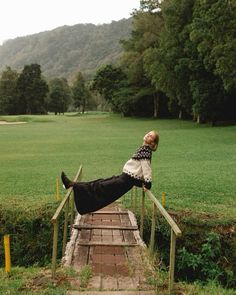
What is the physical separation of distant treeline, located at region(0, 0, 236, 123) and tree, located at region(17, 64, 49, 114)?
2002 cm

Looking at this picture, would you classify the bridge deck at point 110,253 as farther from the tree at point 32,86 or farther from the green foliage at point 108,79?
the tree at point 32,86

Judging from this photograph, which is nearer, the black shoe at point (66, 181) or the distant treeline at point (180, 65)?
the black shoe at point (66, 181)

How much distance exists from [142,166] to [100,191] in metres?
0.96

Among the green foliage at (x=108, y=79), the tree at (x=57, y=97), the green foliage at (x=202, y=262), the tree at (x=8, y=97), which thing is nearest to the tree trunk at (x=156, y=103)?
the green foliage at (x=108, y=79)

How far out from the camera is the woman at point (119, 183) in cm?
805

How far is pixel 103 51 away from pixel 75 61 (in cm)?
1845

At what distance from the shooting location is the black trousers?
319 inches

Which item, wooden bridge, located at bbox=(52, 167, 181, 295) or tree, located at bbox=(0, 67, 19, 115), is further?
tree, located at bbox=(0, 67, 19, 115)

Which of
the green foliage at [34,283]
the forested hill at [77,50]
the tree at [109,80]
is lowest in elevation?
the green foliage at [34,283]

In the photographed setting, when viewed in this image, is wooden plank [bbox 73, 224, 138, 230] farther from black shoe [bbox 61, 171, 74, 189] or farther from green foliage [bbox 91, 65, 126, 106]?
green foliage [bbox 91, 65, 126, 106]

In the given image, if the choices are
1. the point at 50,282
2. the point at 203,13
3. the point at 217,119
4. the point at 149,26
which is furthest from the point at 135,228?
the point at 149,26

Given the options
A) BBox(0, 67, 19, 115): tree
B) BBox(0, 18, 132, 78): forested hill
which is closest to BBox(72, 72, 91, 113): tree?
BBox(0, 67, 19, 115): tree

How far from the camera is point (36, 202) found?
11.8 metres

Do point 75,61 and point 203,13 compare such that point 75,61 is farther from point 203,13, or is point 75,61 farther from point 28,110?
point 203,13
